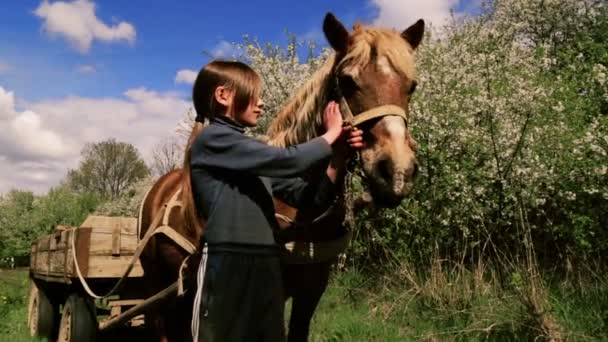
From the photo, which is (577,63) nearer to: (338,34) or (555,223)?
(555,223)

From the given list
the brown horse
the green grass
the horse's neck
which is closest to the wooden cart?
the brown horse

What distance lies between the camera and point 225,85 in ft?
6.97

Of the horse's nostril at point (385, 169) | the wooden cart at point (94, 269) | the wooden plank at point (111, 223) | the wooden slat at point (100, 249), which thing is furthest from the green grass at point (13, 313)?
the horse's nostril at point (385, 169)

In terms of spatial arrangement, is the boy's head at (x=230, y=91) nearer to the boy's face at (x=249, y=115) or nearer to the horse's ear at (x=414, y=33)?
the boy's face at (x=249, y=115)

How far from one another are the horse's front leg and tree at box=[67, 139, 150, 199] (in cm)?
3848

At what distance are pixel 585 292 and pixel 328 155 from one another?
13.2 ft

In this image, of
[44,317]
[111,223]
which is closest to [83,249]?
[111,223]

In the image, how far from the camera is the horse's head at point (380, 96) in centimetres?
206

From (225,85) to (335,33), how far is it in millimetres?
770

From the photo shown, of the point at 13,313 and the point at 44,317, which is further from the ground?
the point at 44,317

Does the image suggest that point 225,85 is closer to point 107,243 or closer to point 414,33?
point 414,33

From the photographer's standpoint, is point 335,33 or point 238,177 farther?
point 335,33

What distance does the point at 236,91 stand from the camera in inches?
83.5

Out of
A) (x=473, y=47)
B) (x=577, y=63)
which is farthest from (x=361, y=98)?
(x=577, y=63)
